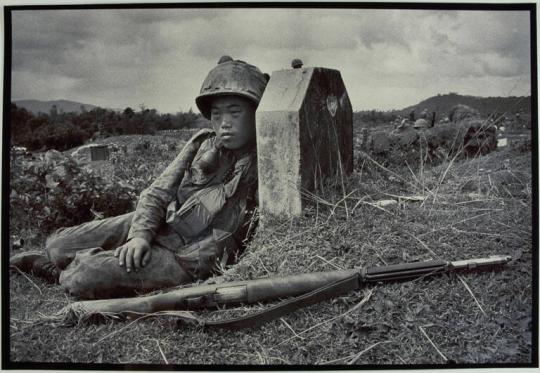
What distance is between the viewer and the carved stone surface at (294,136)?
419 centimetres

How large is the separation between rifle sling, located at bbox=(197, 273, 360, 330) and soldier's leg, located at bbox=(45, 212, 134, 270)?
3.70 feet

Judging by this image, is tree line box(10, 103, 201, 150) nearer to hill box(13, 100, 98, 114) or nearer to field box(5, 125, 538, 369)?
hill box(13, 100, 98, 114)

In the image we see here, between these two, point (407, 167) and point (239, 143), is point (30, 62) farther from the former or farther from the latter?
point (407, 167)

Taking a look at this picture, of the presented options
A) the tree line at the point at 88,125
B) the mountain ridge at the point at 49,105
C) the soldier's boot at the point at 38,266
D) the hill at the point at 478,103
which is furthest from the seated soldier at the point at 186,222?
the hill at the point at 478,103

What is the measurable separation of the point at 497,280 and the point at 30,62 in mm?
3988

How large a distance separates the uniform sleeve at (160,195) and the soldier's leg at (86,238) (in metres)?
0.17

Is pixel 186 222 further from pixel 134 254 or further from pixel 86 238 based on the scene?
pixel 86 238

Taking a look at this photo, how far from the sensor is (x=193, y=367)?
12.9 ft

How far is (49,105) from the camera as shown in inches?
176

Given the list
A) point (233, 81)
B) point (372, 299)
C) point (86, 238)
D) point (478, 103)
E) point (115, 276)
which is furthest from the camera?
point (478, 103)

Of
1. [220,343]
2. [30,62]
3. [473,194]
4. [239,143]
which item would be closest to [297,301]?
[220,343]

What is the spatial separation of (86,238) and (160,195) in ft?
2.27

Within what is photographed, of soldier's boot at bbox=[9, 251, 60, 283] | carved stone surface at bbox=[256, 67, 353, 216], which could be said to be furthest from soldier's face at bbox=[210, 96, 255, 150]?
soldier's boot at bbox=[9, 251, 60, 283]

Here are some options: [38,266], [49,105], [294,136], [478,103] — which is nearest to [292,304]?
[294,136]
